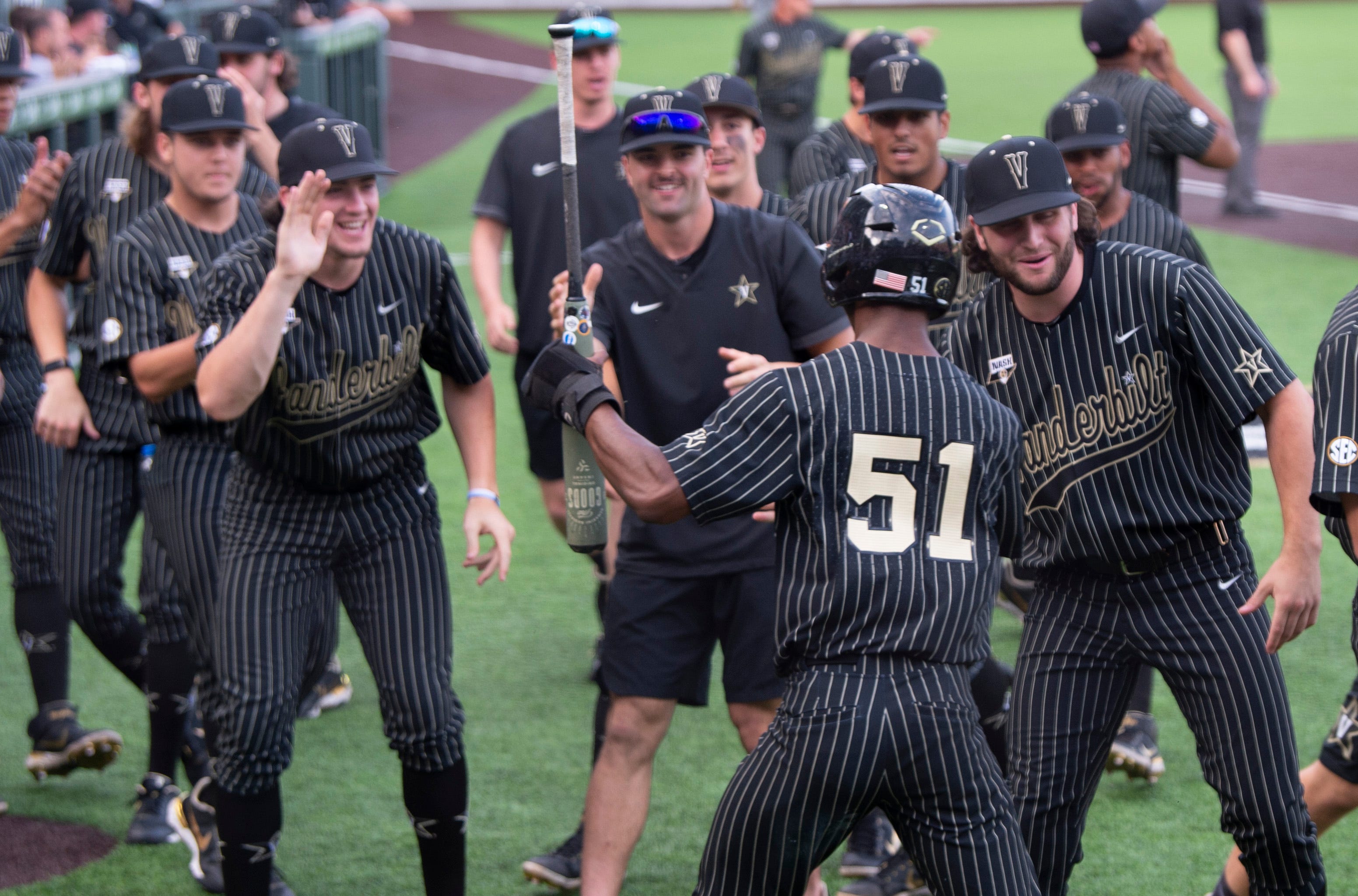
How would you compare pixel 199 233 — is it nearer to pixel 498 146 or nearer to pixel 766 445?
pixel 498 146

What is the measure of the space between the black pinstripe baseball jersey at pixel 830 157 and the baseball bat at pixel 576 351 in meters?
2.90

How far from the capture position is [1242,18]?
49.9 feet

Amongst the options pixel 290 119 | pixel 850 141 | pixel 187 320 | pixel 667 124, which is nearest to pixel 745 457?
pixel 667 124

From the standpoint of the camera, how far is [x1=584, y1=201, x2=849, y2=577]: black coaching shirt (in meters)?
4.67

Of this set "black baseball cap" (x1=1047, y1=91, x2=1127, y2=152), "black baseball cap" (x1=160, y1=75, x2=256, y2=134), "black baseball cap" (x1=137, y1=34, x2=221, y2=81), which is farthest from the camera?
"black baseball cap" (x1=137, y1=34, x2=221, y2=81)

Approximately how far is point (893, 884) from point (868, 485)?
2084 mm

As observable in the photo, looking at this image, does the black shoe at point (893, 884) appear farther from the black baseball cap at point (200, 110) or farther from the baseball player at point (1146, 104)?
the baseball player at point (1146, 104)

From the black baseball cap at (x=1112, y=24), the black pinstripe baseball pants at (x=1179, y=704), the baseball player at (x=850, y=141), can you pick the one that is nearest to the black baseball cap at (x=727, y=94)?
the baseball player at (x=850, y=141)

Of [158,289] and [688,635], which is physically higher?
[158,289]

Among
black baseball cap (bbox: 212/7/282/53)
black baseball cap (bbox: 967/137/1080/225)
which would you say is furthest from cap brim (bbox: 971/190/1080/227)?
black baseball cap (bbox: 212/7/282/53)

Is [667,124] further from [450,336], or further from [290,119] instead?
[290,119]

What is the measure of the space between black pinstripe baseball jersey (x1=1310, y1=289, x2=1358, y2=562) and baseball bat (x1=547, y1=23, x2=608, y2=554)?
1.71 metres

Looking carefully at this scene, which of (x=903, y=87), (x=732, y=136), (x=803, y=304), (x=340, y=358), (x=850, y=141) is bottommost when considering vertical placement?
(x=340, y=358)

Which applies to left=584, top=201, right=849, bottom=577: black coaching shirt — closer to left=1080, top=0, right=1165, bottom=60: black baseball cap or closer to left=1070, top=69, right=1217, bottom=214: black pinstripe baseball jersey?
left=1070, top=69, right=1217, bottom=214: black pinstripe baseball jersey
